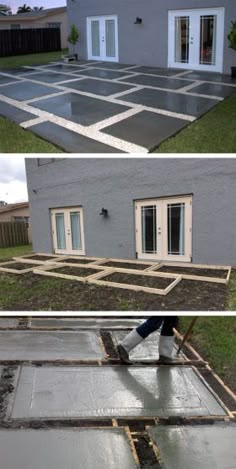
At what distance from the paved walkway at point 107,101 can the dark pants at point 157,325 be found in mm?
717

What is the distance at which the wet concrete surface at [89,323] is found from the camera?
1822mm

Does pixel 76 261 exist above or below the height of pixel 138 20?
below

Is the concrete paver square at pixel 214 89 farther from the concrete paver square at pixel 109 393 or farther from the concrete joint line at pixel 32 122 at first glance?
the concrete paver square at pixel 109 393

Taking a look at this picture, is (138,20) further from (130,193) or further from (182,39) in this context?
(130,193)

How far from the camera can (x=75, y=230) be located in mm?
1421

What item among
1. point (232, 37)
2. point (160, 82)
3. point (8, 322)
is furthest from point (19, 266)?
point (232, 37)

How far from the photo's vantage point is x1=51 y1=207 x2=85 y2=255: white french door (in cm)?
139

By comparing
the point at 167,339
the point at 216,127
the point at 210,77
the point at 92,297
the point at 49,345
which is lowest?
the point at 49,345

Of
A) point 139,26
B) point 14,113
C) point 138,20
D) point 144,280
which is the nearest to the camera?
point 144,280

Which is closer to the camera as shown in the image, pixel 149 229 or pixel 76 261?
pixel 149 229

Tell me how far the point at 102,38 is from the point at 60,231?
9.50m

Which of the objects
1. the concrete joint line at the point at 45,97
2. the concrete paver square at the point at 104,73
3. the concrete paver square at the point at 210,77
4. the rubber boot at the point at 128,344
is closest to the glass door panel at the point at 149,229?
the rubber boot at the point at 128,344

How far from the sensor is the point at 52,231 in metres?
1.45

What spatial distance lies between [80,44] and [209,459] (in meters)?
9.69
